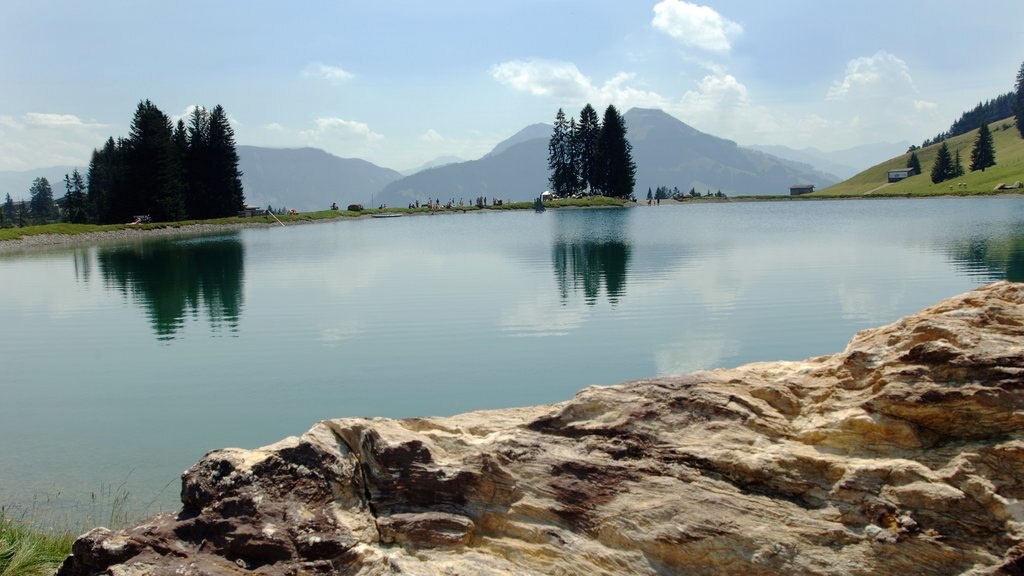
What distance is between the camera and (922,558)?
231 inches

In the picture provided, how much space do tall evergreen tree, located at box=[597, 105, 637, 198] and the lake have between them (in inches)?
3763

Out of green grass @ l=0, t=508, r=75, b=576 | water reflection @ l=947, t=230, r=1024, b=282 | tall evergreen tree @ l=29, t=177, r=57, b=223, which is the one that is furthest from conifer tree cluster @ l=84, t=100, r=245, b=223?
green grass @ l=0, t=508, r=75, b=576

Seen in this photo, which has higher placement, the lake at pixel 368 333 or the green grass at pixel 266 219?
the green grass at pixel 266 219

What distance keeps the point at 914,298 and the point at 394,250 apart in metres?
38.4

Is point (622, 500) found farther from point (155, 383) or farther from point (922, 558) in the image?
point (155, 383)

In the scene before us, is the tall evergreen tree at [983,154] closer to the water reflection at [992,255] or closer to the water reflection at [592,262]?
the water reflection at [592,262]

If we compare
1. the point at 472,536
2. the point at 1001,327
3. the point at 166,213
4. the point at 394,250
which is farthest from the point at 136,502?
the point at 166,213

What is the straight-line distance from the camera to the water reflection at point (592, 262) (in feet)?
104

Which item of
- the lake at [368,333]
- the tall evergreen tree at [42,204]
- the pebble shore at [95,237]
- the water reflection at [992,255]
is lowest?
the lake at [368,333]

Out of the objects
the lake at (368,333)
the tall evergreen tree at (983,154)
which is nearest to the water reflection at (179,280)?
the lake at (368,333)

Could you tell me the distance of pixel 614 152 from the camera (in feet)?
468

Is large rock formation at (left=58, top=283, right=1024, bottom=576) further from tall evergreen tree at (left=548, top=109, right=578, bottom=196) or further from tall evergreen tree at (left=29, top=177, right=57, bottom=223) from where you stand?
tall evergreen tree at (left=29, top=177, right=57, bottom=223)

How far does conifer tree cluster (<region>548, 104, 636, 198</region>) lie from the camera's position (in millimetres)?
142875

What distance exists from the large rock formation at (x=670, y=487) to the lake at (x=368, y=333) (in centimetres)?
Result: 545
